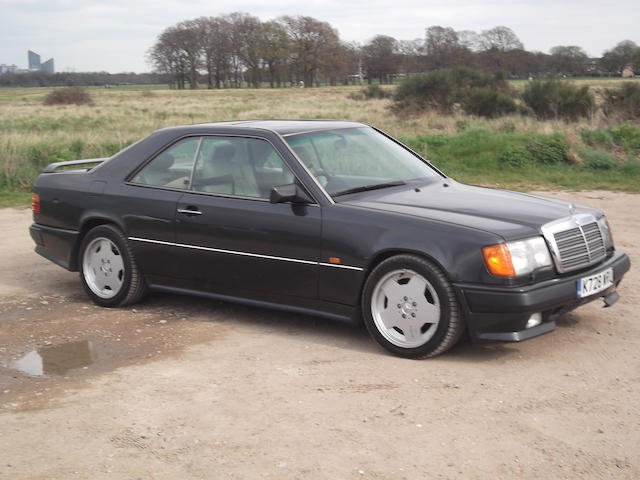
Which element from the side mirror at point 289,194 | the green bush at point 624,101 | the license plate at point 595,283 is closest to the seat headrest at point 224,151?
the side mirror at point 289,194

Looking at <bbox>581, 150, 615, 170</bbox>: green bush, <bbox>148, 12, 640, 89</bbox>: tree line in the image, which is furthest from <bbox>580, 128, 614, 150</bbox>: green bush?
<bbox>148, 12, 640, 89</bbox>: tree line

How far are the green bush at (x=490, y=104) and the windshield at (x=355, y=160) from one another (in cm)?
2550

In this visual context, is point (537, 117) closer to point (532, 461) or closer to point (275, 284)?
point (275, 284)

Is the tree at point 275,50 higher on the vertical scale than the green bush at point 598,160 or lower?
higher

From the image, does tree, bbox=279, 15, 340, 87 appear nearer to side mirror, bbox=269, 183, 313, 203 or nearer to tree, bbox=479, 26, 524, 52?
tree, bbox=479, 26, 524, 52

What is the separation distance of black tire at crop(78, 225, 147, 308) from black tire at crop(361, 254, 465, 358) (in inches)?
86.8

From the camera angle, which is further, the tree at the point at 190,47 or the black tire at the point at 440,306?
the tree at the point at 190,47

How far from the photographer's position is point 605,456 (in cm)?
398

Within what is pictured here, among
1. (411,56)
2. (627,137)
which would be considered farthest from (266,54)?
(627,137)

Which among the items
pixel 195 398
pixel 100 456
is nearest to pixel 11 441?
pixel 100 456

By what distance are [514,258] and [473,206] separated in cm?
74

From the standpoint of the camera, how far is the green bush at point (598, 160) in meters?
15.9

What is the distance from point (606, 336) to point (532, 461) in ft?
7.67

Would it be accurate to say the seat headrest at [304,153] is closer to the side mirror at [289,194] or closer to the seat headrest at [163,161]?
the side mirror at [289,194]
